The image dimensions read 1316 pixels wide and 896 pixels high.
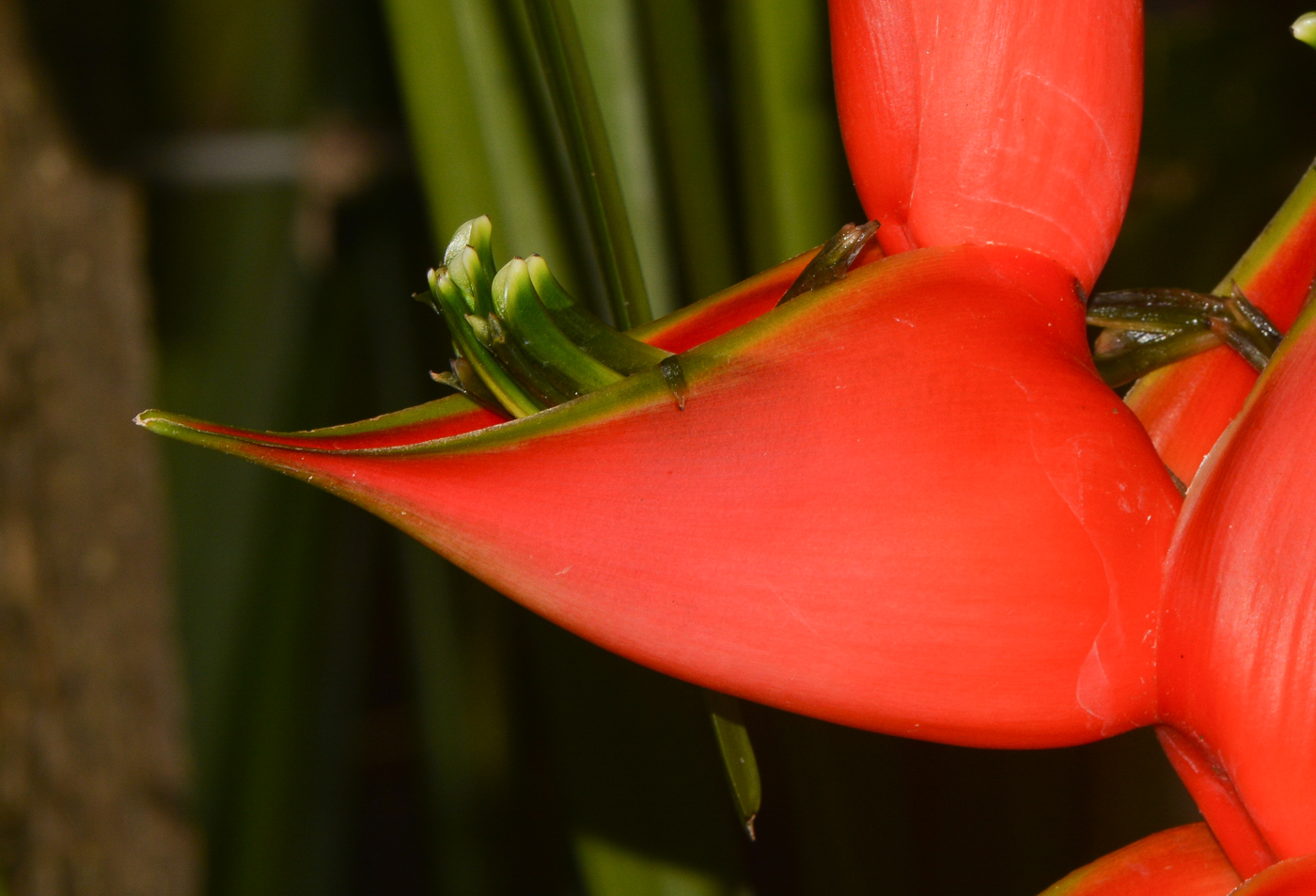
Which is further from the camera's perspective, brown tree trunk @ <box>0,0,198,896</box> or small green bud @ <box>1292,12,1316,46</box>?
brown tree trunk @ <box>0,0,198,896</box>

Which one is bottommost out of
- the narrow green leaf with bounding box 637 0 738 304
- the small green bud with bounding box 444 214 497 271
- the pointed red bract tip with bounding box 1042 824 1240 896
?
the pointed red bract tip with bounding box 1042 824 1240 896

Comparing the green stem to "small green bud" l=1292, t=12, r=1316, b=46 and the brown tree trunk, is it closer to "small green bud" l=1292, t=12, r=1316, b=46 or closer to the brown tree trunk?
"small green bud" l=1292, t=12, r=1316, b=46

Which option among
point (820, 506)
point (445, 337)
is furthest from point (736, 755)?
point (445, 337)

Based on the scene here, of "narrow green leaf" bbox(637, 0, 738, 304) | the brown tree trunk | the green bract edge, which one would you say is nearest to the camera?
the green bract edge

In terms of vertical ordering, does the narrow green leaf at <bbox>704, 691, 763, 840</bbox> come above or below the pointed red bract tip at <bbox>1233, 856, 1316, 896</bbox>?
above

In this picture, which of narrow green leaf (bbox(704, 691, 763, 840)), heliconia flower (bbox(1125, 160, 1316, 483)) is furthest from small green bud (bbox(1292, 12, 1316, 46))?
narrow green leaf (bbox(704, 691, 763, 840))

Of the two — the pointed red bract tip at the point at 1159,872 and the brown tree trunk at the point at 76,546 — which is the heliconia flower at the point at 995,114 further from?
the brown tree trunk at the point at 76,546

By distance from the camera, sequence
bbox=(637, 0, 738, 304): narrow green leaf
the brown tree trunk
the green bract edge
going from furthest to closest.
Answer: the brown tree trunk → bbox=(637, 0, 738, 304): narrow green leaf → the green bract edge
